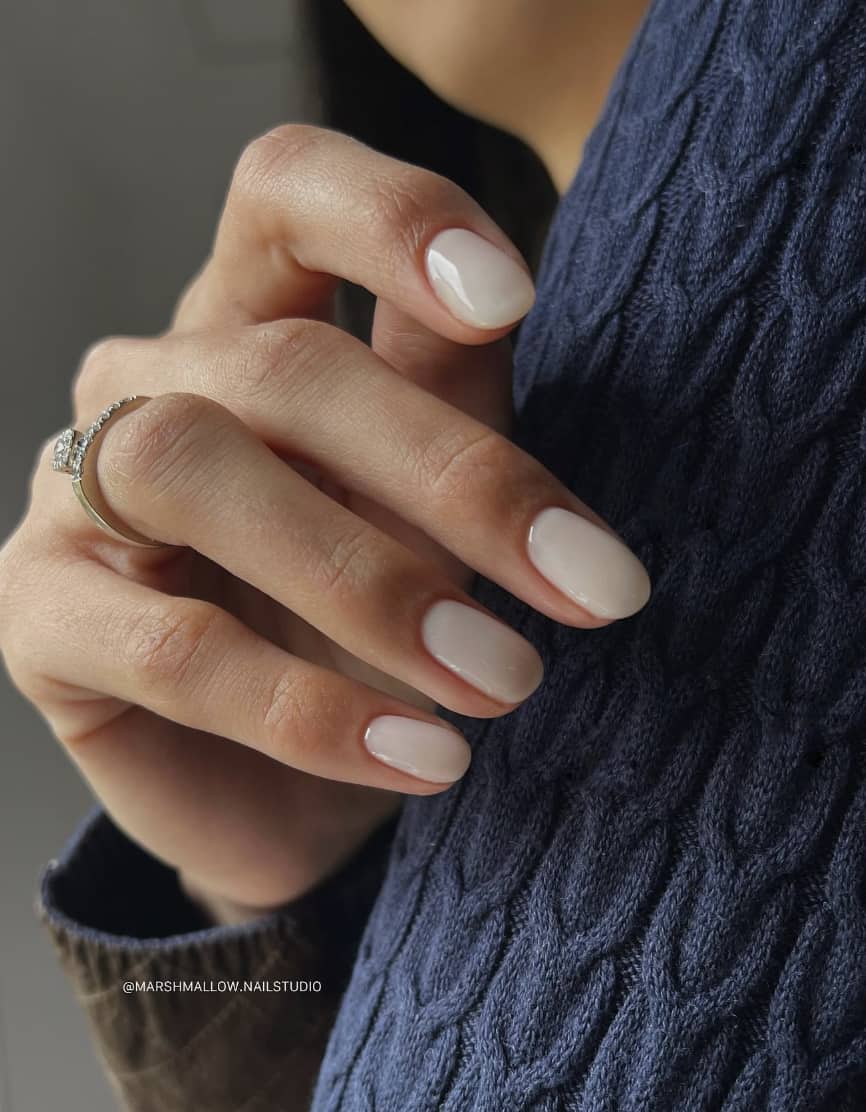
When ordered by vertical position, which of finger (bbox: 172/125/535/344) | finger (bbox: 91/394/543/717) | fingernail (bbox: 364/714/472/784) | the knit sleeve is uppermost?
finger (bbox: 172/125/535/344)

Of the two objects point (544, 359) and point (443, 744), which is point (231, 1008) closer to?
point (443, 744)

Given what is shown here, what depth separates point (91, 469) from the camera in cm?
46

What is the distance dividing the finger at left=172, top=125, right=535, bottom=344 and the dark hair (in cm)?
47

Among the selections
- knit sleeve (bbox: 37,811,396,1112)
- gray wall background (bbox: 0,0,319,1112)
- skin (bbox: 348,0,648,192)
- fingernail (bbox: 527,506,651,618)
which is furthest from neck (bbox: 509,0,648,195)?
knit sleeve (bbox: 37,811,396,1112)

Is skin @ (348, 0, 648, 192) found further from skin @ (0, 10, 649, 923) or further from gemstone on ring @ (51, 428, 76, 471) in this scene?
gemstone on ring @ (51, 428, 76, 471)

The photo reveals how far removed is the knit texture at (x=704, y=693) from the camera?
1.20 ft

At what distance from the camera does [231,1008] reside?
67 cm

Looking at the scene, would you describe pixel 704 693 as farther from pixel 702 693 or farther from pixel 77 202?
pixel 77 202

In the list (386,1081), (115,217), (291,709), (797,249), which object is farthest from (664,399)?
(115,217)

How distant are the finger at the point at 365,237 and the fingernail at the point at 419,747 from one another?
0.55ft

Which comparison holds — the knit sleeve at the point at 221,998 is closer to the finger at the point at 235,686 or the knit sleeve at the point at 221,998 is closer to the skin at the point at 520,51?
the finger at the point at 235,686

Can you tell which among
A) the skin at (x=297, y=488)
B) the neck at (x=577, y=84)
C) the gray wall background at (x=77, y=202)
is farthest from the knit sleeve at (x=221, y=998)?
the gray wall background at (x=77, y=202)

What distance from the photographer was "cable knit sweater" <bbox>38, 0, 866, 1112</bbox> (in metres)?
0.37

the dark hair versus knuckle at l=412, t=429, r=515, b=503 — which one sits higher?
the dark hair
